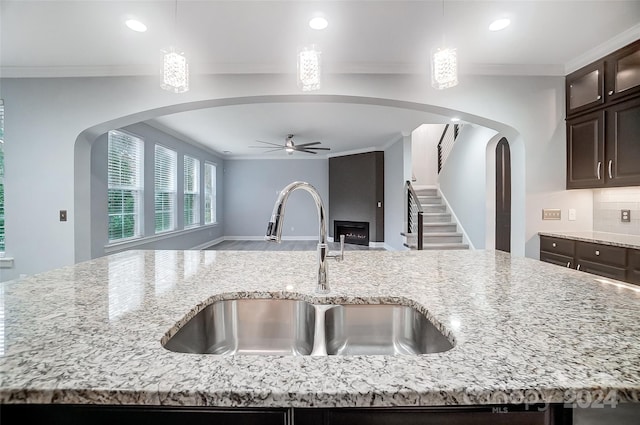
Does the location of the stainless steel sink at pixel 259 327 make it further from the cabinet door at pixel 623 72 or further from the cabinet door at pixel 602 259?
the cabinet door at pixel 623 72

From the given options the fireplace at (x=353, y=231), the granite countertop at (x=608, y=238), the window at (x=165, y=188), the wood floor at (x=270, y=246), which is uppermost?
the window at (x=165, y=188)

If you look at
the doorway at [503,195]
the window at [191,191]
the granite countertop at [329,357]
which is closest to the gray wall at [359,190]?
the doorway at [503,195]

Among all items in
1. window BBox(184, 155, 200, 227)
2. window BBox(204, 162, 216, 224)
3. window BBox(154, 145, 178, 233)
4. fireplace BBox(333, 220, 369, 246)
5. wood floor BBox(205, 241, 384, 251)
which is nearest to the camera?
window BBox(154, 145, 178, 233)

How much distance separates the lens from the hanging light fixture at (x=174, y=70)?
6.16 feet

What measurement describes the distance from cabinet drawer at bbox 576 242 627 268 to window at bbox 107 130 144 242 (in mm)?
5682

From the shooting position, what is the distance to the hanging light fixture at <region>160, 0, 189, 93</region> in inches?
73.9

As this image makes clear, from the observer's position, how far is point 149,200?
548cm

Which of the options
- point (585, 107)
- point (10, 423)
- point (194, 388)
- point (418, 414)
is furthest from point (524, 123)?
point (10, 423)

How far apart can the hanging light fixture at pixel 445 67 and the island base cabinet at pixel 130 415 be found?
198cm

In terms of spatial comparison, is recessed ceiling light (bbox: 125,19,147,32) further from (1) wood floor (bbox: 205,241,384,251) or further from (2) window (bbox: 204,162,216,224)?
(2) window (bbox: 204,162,216,224)

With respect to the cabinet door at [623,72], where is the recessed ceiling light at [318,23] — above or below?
above

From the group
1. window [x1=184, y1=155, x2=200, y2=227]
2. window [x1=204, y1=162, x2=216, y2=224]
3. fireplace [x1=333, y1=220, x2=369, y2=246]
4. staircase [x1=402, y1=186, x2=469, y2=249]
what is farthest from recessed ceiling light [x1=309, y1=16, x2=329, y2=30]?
window [x1=204, y1=162, x2=216, y2=224]

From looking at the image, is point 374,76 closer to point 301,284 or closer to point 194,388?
point 301,284

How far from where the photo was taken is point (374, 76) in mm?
3295
